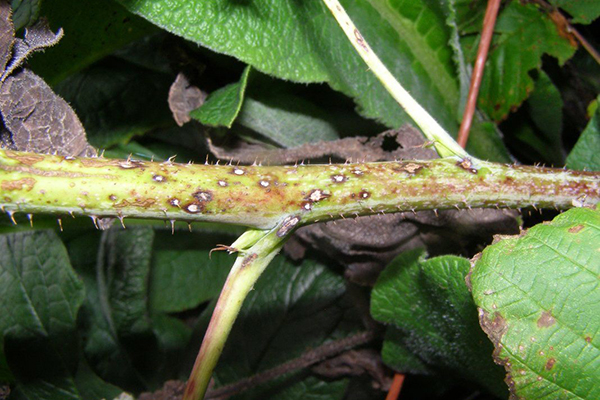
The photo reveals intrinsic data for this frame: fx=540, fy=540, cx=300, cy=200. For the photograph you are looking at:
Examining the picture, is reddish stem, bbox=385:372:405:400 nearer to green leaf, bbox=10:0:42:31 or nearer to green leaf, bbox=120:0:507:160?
green leaf, bbox=120:0:507:160

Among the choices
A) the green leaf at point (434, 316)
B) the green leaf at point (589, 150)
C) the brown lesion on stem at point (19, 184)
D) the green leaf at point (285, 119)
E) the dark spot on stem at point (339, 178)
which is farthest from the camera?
the green leaf at point (285, 119)

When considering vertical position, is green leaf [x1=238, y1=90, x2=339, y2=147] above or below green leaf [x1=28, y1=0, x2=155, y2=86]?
below

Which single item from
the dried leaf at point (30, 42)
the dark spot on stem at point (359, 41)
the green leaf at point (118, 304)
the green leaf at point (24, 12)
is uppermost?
the dark spot on stem at point (359, 41)

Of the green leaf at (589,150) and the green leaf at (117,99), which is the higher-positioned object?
the green leaf at (589,150)

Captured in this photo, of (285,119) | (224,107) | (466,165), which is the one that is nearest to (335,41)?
(285,119)

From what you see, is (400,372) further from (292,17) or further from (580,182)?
(292,17)

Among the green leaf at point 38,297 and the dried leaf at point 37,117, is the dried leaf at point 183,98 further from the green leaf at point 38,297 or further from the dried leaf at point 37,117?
the green leaf at point 38,297

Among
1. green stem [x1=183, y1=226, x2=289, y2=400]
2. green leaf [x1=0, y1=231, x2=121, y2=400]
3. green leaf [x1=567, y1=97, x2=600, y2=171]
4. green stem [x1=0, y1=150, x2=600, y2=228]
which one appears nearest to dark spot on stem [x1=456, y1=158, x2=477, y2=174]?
green stem [x1=0, y1=150, x2=600, y2=228]

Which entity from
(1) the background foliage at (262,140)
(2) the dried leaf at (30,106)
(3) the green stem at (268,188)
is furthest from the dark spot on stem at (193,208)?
(1) the background foliage at (262,140)

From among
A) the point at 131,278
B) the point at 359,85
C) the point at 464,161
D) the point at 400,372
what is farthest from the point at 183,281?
the point at 464,161
